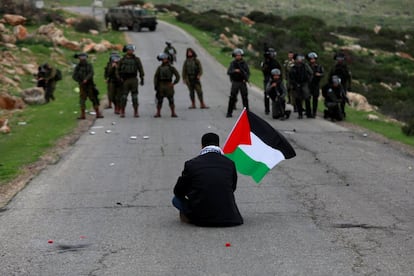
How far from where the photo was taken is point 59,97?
1201 inches

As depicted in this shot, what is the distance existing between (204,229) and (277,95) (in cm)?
1344

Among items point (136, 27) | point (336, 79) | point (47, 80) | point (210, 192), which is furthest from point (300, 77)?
point (136, 27)

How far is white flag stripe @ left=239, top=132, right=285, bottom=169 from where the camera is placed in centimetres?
1053

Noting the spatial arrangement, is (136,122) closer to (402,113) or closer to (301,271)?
(402,113)

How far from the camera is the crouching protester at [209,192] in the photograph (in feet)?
31.1

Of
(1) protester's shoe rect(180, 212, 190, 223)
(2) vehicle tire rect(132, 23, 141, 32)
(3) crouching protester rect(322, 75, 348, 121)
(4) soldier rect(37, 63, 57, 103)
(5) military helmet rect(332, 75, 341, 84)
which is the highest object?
(1) protester's shoe rect(180, 212, 190, 223)

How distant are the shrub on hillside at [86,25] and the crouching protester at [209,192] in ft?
170

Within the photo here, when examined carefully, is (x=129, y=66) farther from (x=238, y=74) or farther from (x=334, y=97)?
(x=334, y=97)

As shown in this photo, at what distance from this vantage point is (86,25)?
61281 mm

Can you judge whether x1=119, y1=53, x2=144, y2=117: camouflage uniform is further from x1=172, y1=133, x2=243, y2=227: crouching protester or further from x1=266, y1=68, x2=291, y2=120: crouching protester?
x1=172, y1=133, x2=243, y2=227: crouching protester

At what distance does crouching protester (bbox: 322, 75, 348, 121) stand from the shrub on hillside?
1567 inches

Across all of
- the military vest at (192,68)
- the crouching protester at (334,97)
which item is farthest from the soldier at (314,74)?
the military vest at (192,68)

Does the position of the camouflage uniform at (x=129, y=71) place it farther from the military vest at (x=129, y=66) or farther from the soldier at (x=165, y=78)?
the soldier at (x=165, y=78)

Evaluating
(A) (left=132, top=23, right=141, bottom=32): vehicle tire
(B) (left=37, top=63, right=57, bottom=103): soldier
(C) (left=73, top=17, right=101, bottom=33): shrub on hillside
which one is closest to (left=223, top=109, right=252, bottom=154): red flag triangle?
(B) (left=37, top=63, right=57, bottom=103): soldier
